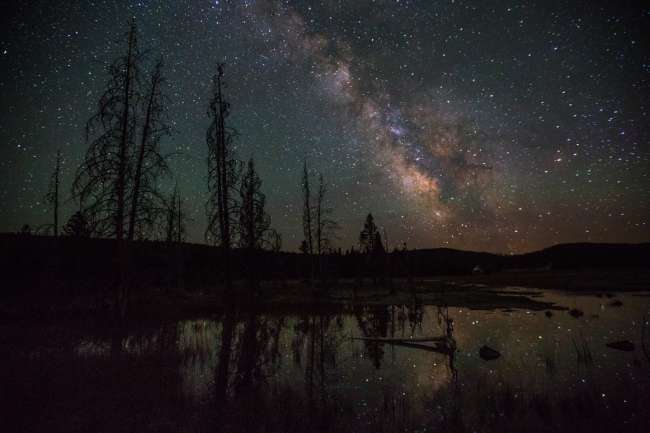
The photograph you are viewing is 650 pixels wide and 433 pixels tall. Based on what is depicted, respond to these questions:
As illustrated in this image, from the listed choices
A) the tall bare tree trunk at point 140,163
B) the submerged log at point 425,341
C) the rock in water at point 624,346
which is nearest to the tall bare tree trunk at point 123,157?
the tall bare tree trunk at point 140,163

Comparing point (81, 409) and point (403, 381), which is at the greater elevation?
point (81, 409)

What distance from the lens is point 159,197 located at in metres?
15.5

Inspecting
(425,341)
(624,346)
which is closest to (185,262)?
(425,341)

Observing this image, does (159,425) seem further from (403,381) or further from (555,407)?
(555,407)

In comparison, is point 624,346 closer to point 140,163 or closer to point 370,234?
point 140,163

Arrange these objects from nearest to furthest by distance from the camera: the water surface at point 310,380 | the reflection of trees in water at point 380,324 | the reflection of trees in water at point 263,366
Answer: the water surface at point 310,380, the reflection of trees in water at point 263,366, the reflection of trees in water at point 380,324

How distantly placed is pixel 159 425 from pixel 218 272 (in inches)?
1495

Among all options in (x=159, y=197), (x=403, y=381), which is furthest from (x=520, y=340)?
(x=159, y=197)

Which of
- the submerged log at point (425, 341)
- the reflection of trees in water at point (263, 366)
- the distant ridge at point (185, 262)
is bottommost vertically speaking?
the submerged log at point (425, 341)

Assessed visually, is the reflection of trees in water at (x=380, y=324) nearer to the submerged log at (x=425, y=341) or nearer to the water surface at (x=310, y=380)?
the water surface at (x=310, y=380)

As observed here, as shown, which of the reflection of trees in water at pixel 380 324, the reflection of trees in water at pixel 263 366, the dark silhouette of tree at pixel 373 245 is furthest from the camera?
the dark silhouette of tree at pixel 373 245

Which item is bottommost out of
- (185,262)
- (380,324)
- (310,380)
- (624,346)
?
(380,324)

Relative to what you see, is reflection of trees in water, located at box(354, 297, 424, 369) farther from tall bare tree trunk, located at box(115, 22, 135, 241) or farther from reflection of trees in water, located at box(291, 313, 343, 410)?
tall bare tree trunk, located at box(115, 22, 135, 241)

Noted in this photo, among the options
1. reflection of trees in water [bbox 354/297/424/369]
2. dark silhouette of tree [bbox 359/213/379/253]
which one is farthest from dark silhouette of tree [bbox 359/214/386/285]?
reflection of trees in water [bbox 354/297/424/369]
